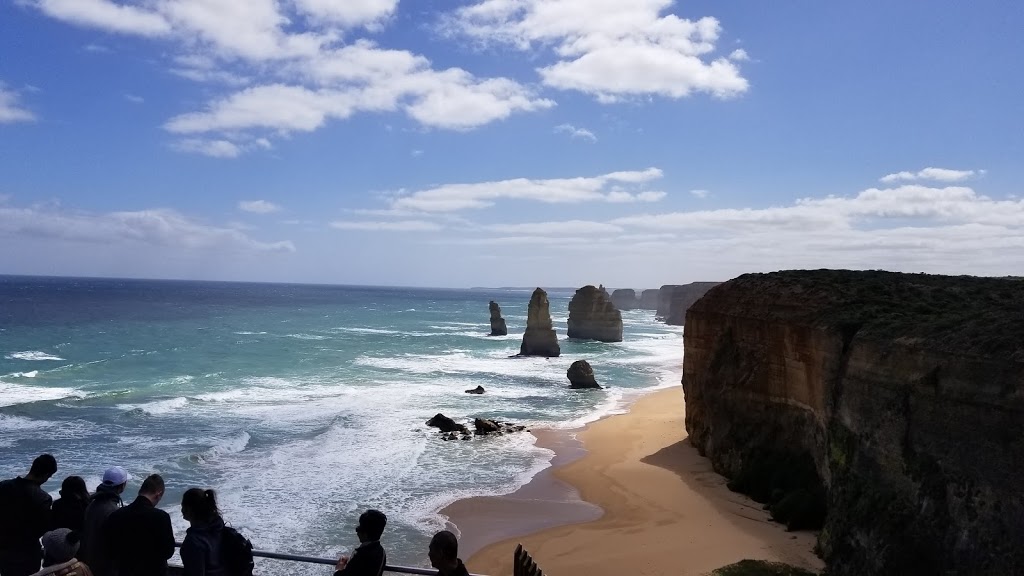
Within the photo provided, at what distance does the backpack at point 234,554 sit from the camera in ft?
19.3

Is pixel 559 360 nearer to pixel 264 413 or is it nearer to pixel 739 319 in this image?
pixel 264 413

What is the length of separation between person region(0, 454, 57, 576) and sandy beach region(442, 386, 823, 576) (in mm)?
9408

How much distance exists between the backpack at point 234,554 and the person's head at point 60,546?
44.3 inches

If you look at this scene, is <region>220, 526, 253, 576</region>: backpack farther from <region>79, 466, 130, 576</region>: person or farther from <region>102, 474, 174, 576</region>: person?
<region>79, 466, 130, 576</region>: person

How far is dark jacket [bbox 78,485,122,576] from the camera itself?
5.99m

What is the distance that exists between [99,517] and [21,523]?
0.93 meters

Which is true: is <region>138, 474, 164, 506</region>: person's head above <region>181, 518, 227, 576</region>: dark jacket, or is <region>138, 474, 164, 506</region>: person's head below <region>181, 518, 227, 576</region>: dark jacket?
above

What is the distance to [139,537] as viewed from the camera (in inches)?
222

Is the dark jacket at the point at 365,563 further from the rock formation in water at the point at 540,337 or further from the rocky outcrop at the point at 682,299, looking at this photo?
the rocky outcrop at the point at 682,299

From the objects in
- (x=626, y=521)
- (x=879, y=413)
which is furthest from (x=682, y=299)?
(x=879, y=413)

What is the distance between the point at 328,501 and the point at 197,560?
43.8 feet

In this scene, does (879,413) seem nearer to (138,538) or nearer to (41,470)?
(138,538)

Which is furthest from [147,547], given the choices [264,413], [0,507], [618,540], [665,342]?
[665,342]

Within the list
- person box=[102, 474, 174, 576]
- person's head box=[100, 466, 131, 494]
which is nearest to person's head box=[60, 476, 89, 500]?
person's head box=[100, 466, 131, 494]
